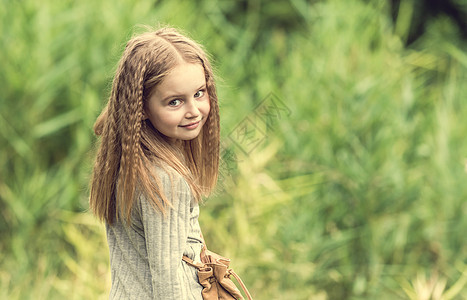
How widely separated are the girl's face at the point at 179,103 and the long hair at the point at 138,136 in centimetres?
2

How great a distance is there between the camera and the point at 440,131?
3.95m

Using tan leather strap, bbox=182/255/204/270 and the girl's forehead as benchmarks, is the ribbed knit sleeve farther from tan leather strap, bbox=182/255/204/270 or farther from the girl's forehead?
the girl's forehead

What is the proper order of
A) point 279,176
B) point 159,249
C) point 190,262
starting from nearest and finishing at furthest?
point 159,249 → point 190,262 → point 279,176

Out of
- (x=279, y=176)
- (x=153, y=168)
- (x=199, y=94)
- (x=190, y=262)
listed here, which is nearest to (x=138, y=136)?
(x=153, y=168)

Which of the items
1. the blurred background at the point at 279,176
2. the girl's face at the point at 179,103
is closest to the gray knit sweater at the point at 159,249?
the girl's face at the point at 179,103

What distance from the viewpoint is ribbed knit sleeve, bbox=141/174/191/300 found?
65.6 inches

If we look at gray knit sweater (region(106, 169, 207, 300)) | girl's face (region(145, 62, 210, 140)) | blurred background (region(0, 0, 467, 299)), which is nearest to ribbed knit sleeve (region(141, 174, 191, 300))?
gray knit sweater (region(106, 169, 207, 300))

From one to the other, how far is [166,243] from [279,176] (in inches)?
92.7

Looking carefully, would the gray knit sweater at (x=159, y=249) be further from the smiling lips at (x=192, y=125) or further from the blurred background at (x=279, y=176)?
the blurred background at (x=279, y=176)

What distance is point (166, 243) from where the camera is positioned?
1670 mm

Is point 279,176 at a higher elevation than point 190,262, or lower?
lower

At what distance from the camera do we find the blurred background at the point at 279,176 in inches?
144

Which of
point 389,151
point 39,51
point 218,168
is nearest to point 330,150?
point 389,151

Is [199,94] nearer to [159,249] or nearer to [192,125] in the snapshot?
[192,125]
